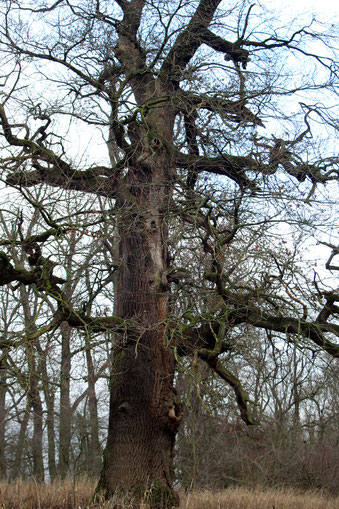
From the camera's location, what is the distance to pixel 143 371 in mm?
6797

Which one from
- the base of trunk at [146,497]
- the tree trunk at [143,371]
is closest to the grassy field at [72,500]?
the base of trunk at [146,497]

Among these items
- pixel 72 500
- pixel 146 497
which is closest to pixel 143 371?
pixel 146 497

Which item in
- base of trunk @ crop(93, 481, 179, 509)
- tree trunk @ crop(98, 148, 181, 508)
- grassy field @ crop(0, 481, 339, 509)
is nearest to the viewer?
base of trunk @ crop(93, 481, 179, 509)

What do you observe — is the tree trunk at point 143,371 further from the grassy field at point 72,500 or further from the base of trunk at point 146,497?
the grassy field at point 72,500

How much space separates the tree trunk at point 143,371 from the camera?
6.36 metres

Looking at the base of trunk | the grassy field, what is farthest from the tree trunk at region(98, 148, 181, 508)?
the grassy field

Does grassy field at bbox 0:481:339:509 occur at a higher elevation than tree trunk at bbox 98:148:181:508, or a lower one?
lower

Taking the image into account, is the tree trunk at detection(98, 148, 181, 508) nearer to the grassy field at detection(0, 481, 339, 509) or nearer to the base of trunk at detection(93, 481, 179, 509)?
the base of trunk at detection(93, 481, 179, 509)

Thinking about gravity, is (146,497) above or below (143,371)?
below

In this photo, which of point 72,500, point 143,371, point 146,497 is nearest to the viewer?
point 146,497

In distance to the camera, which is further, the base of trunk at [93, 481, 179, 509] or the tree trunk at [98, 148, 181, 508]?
the tree trunk at [98, 148, 181, 508]

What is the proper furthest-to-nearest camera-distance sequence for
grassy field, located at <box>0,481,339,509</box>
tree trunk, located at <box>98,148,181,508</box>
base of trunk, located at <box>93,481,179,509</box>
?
grassy field, located at <box>0,481,339,509</box> < tree trunk, located at <box>98,148,181,508</box> < base of trunk, located at <box>93,481,179,509</box>

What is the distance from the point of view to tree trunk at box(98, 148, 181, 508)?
6.36 m

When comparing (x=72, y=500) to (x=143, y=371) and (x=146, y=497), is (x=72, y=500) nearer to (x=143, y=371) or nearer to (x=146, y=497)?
(x=146, y=497)
